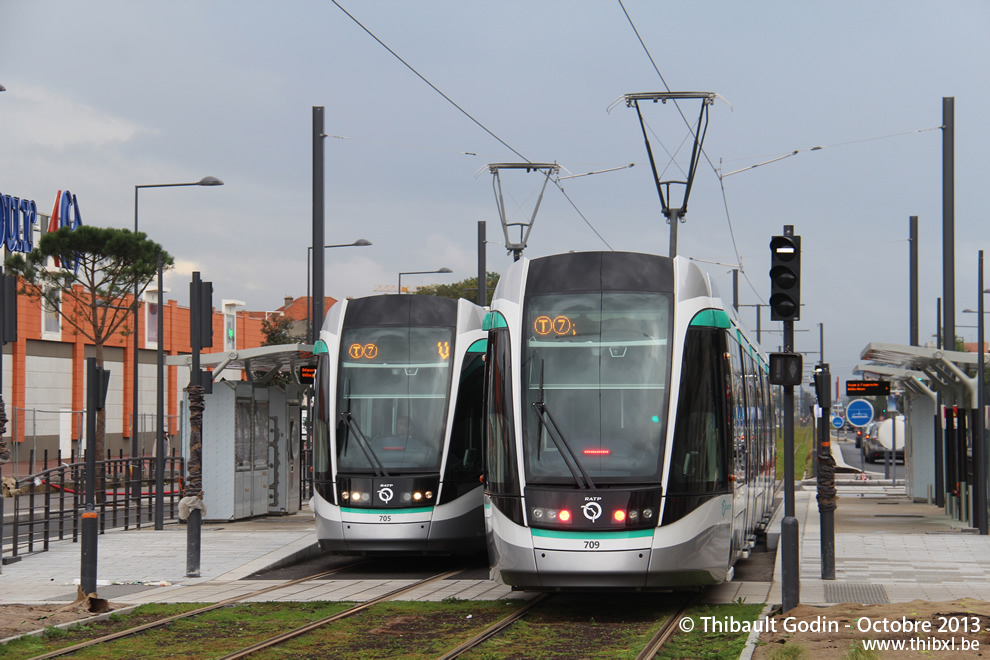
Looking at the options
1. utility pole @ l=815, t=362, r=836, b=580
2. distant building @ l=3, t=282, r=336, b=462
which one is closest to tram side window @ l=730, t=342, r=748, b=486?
utility pole @ l=815, t=362, r=836, b=580

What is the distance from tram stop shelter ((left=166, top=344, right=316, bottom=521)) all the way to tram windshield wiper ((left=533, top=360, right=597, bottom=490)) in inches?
369

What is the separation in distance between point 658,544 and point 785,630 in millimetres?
1347

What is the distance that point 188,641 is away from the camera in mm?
10328

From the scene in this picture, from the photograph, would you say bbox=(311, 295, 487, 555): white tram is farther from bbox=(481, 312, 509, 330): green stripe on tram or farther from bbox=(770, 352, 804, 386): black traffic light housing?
bbox=(770, 352, 804, 386): black traffic light housing

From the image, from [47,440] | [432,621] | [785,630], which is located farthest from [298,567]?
[47,440]

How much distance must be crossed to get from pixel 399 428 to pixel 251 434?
815cm

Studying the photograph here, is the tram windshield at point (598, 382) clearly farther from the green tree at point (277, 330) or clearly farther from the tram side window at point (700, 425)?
the green tree at point (277, 330)

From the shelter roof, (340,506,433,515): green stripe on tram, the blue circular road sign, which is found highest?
the shelter roof

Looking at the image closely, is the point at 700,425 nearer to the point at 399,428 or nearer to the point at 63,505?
the point at 399,428

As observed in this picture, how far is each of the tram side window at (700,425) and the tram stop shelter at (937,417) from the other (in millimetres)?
8214

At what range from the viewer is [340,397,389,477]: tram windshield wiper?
15211 mm

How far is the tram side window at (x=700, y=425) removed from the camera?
11359 millimetres

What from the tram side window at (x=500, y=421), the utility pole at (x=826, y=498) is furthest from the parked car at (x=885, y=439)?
the tram side window at (x=500, y=421)

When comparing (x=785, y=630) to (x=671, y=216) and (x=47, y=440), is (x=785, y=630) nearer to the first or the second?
(x=671, y=216)
